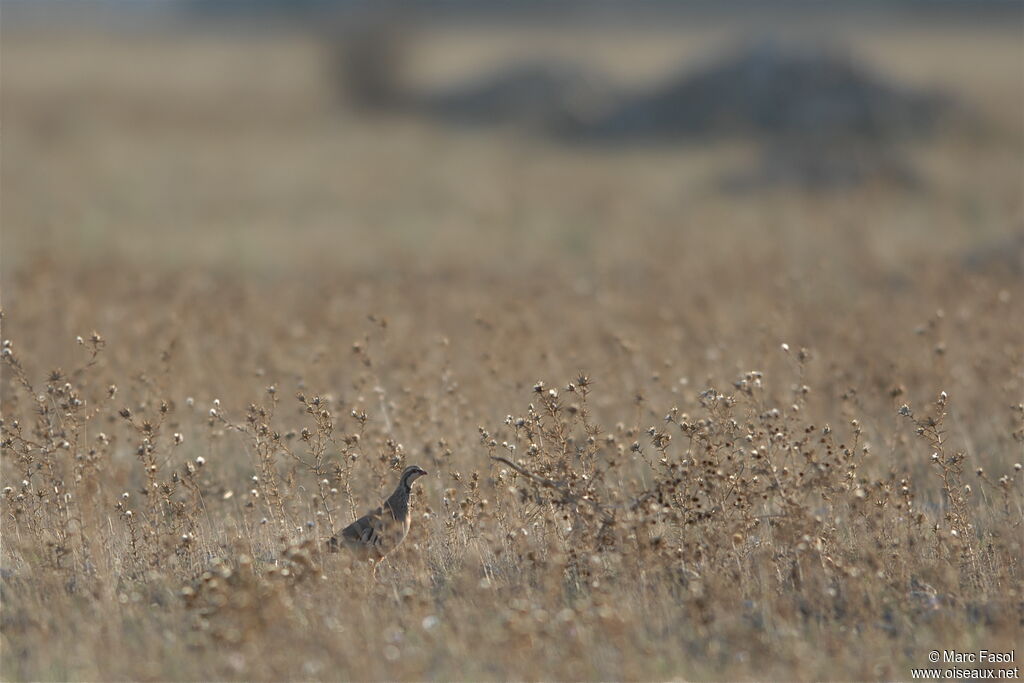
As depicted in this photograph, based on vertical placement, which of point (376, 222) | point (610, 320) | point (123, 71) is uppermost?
point (123, 71)

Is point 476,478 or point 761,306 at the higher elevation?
point 761,306

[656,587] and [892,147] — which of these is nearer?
[656,587]

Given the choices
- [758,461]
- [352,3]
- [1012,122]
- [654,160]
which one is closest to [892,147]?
[1012,122]

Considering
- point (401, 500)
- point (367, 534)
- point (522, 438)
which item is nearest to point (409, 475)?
point (401, 500)

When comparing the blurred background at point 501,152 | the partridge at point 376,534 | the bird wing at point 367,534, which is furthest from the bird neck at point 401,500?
the blurred background at point 501,152

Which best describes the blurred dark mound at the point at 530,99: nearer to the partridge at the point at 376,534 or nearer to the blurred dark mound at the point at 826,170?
the blurred dark mound at the point at 826,170

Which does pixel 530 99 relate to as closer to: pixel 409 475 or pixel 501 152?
pixel 501 152

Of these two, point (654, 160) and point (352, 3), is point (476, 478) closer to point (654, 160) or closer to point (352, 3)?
point (654, 160)
